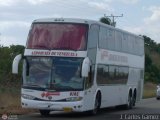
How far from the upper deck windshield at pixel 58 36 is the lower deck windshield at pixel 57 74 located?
21.4 inches

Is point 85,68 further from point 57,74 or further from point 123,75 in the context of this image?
point 123,75

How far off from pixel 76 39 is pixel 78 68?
1.15 m

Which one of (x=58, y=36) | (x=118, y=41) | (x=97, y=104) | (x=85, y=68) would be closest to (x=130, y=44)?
(x=118, y=41)

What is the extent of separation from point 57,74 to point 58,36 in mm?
1509

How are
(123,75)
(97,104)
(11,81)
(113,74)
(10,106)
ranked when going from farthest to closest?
(11,81), (123,75), (10,106), (113,74), (97,104)

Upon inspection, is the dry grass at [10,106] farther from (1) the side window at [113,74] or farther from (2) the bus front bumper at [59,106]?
(1) the side window at [113,74]

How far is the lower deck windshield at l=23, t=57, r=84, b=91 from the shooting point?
2167 centimetres

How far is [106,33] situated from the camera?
82.2 feet

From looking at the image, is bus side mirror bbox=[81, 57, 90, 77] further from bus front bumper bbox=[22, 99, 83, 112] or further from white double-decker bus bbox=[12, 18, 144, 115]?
bus front bumper bbox=[22, 99, 83, 112]

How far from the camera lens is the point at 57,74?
A: 2177 cm

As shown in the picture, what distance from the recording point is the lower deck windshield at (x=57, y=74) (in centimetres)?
2167

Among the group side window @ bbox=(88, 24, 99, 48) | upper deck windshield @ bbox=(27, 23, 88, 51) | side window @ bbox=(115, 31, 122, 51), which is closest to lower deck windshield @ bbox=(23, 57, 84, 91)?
upper deck windshield @ bbox=(27, 23, 88, 51)

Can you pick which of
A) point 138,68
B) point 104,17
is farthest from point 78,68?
point 104,17

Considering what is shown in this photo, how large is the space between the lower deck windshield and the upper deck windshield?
54cm
